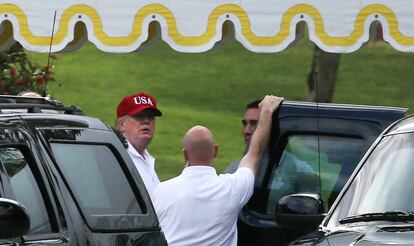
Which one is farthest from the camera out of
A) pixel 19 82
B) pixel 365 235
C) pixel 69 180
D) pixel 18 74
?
pixel 18 74

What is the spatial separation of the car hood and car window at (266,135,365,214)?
2.12m

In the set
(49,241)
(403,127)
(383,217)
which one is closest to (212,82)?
(403,127)

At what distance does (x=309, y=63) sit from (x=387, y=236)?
40.3 m

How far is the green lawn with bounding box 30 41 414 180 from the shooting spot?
3872cm

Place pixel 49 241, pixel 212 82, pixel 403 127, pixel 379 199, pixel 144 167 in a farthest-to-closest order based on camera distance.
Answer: pixel 212 82 → pixel 144 167 → pixel 403 127 → pixel 379 199 → pixel 49 241

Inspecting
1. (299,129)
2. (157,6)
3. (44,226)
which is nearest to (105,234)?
(44,226)

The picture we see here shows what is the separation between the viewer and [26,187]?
23.1 feet

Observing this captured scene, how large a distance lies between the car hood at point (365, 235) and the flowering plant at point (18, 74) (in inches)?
287

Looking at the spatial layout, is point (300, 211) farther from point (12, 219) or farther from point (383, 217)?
point (12, 219)

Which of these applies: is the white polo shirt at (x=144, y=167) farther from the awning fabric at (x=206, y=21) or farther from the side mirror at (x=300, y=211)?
the side mirror at (x=300, y=211)

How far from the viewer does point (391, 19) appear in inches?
429

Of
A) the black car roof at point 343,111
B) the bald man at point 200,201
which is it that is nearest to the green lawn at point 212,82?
the black car roof at point 343,111

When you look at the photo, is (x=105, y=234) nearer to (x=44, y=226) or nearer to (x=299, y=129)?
(x=44, y=226)

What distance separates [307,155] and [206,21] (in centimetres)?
198
